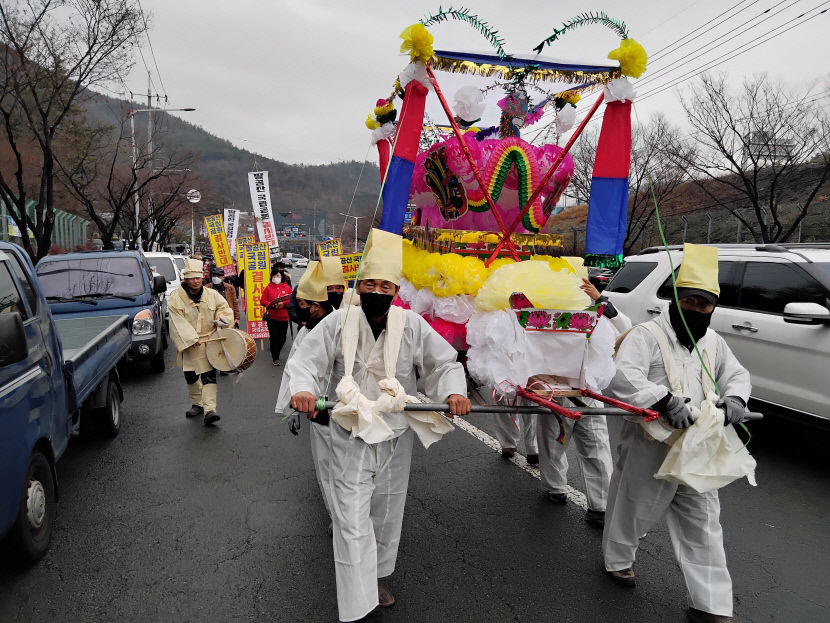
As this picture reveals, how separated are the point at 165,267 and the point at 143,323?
18.5ft

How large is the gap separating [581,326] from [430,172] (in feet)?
6.99

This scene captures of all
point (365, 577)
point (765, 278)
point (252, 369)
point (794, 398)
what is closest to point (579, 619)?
point (365, 577)

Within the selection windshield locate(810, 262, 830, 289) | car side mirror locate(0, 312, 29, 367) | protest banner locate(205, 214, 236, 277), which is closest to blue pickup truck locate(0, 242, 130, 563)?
car side mirror locate(0, 312, 29, 367)

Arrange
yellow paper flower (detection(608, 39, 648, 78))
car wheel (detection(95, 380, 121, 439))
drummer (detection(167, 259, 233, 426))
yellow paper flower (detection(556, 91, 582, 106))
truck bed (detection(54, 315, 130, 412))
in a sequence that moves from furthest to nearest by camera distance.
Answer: drummer (detection(167, 259, 233, 426)), car wheel (detection(95, 380, 121, 439)), yellow paper flower (detection(556, 91, 582, 106)), truck bed (detection(54, 315, 130, 412)), yellow paper flower (detection(608, 39, 648, 78))

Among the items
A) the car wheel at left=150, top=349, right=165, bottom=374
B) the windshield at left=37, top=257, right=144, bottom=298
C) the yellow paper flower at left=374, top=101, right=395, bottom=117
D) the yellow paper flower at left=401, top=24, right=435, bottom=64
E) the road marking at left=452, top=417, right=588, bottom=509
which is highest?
the yellow paper flower at left=401, top=24, right=435, bottom=64

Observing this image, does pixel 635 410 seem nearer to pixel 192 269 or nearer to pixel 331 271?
pixel 331 271

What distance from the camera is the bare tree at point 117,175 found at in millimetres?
17672

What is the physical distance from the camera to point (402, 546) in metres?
3.62

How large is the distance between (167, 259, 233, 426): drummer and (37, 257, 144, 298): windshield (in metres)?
2.47

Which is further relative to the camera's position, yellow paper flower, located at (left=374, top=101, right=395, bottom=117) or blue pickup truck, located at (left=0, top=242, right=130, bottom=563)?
yellow paper flower, located at (left=374, top=101, right=395, bottom=117)

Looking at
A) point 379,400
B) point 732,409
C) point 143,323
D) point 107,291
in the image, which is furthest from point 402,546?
point 107,291

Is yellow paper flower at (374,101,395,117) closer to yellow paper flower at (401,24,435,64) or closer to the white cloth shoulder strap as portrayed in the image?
yellow paper flower at (401,24,435,64)

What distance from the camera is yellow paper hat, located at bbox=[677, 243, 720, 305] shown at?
302 cm

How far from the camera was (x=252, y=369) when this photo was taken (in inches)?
Answer: 367
